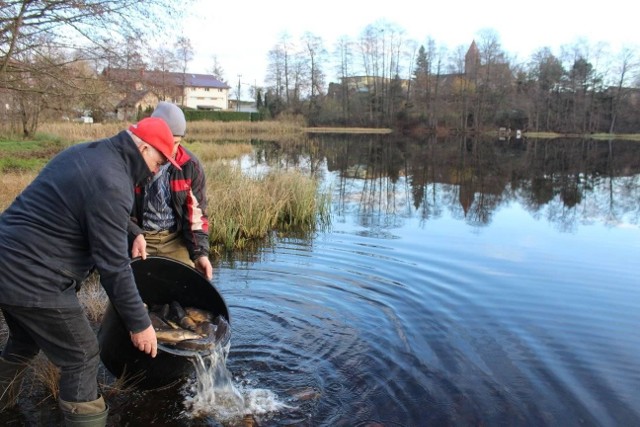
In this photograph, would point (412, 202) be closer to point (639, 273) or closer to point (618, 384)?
point (639, 273)

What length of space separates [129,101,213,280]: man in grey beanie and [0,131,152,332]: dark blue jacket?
1357 mm

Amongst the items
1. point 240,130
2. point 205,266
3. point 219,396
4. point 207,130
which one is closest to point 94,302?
point 205,266

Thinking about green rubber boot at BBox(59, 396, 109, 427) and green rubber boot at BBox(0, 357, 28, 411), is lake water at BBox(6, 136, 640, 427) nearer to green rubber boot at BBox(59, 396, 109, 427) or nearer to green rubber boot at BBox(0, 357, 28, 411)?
green rubber boot at BBox(0, 357, 28, 411)

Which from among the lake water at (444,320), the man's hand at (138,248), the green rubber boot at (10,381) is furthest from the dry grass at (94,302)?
the man's hand at (138,248)

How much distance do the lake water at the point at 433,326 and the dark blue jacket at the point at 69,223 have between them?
1.51 m

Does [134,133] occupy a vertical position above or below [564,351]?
above

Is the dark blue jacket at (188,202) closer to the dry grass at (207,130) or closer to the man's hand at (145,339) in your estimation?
the man's hand at (145,339)

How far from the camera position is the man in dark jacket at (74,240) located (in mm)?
2514

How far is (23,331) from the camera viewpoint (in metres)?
3.10

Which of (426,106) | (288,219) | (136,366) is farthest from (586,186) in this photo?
(426,106)

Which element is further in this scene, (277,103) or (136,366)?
(277,103)

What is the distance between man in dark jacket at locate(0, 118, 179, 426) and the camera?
8.25 feet

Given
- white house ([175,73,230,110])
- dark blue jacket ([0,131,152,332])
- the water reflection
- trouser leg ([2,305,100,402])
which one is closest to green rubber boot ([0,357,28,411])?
trouser leg ([2,305,100,402])

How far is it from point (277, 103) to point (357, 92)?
11.1m
